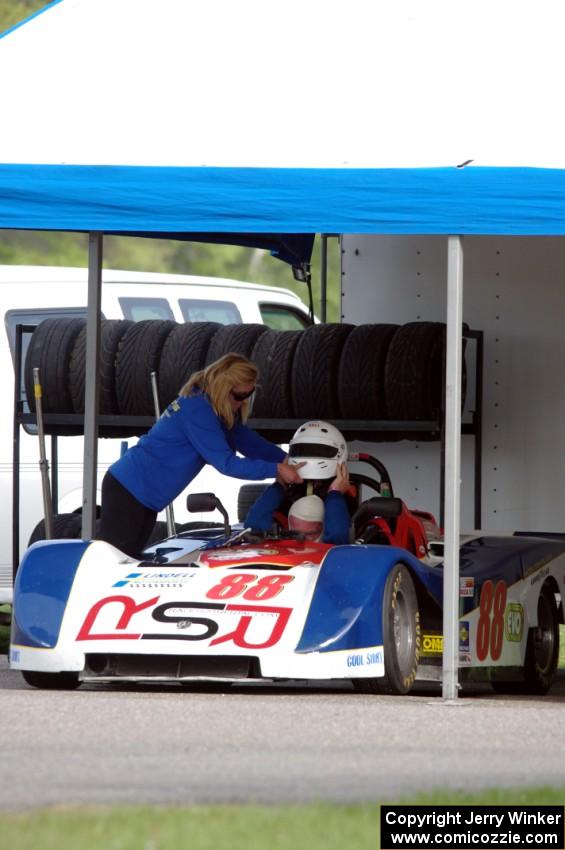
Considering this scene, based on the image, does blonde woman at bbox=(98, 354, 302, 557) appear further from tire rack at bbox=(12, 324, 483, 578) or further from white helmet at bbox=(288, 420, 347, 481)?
tire rack at bbox=(12, 324, 483, 578)

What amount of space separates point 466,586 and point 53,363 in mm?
4118

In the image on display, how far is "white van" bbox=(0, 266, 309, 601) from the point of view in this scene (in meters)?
14.2

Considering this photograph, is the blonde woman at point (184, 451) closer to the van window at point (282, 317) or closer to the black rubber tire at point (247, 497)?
the black rubber tire at point (247, 497)

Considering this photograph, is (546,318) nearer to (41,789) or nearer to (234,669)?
(234,669)

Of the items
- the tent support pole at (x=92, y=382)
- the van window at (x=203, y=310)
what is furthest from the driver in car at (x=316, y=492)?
the van window at (x=203, y=310)

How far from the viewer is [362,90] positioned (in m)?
9.91

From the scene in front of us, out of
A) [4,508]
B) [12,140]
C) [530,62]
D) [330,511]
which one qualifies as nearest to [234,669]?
[330,511]

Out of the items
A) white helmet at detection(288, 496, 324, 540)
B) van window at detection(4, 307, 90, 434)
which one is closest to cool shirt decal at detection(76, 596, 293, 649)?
white helmet at detection(288, 496, 324, 540)

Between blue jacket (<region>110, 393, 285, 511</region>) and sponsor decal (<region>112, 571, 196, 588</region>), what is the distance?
97cm

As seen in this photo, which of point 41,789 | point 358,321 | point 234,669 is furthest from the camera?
point 358,321

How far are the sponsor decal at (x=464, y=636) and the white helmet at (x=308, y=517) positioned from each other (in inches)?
36.6

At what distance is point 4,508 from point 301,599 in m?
5.66

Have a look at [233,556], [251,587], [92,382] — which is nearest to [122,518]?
[233,556]

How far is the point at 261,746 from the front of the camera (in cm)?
707
